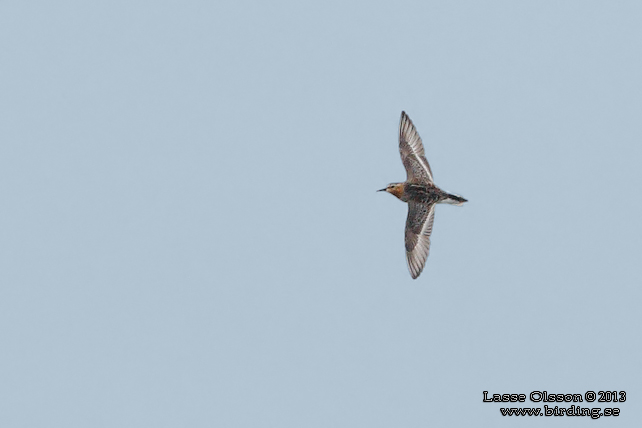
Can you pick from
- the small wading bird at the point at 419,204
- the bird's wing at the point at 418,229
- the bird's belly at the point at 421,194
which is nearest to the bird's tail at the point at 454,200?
the small wading bird at the point at 419,204

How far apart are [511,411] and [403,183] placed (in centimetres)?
837

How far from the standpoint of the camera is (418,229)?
30719mm

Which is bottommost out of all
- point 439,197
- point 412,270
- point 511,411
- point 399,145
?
point 511,411

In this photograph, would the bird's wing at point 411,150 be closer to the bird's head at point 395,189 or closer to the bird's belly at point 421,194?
the bird's head at point 395,189

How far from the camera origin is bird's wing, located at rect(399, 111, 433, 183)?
3169cm

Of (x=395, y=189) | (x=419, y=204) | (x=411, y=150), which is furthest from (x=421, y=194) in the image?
(x=411, y=150)

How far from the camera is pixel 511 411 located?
28484 millimetres

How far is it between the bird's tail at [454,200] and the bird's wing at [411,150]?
145 cm

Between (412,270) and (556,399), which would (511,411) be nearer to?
(556,399)

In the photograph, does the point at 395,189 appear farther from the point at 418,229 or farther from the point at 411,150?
the point at 411,150

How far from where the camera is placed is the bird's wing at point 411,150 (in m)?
31.7

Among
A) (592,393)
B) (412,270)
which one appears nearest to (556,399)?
(592,393)

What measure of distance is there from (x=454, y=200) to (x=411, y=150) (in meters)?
2.89

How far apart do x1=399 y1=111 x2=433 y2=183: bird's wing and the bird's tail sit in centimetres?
145
